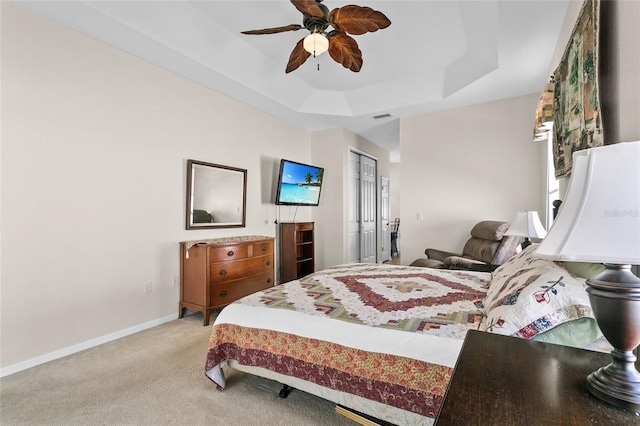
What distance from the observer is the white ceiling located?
2.54m

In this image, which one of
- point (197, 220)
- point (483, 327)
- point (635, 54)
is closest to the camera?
point (635, 54)

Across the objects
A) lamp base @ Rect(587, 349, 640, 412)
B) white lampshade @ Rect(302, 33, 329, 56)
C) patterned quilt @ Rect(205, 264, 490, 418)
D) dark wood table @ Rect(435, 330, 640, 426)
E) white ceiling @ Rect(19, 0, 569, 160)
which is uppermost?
white ceiling @ Rect(19, 0, 569, 160)

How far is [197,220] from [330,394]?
2.69 metres

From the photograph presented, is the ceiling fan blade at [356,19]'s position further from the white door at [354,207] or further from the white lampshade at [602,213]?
the white door at [354,207]

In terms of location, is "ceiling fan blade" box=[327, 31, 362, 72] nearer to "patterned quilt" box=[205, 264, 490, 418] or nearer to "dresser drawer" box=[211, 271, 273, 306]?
"patterned quilt" box=[205, 264, 490, 418]

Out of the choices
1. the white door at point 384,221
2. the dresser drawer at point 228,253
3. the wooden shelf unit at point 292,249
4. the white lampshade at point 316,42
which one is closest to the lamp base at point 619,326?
the white lampshade at point 316,42

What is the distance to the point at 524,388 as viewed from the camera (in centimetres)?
73

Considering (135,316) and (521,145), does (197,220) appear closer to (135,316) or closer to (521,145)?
(135,316)

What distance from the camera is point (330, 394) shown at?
1492 millimetres

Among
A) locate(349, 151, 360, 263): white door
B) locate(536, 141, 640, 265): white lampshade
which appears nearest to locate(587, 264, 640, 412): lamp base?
locate(536, 141, 640, 265): white lampshade

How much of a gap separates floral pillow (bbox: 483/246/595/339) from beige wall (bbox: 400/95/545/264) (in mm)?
3097

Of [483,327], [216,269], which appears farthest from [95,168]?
[483,327]

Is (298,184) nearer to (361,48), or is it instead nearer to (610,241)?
(361,48)

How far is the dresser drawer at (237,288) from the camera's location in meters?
3.24
